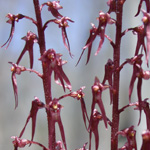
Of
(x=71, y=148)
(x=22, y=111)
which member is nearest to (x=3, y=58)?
(x=22, y=111)

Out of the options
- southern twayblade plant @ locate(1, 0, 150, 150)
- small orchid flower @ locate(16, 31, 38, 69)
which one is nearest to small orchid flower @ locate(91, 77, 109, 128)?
southern twayblade plant @ locate(1, 0, 150, 150)

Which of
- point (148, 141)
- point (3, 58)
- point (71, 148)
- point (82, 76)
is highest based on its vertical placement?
point (3, 58)

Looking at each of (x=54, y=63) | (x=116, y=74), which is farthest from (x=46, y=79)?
(x=116, y=74)

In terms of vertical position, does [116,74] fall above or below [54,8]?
below

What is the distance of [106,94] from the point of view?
121 inches

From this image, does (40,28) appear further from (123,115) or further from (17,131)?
(17,131)

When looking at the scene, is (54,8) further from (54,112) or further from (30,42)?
(54,112)

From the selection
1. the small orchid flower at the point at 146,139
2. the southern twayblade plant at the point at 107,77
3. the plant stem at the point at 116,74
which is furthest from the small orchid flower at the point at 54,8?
the small orchid flower at the point at 146,139

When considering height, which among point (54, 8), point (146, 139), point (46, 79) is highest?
point (54, 8)

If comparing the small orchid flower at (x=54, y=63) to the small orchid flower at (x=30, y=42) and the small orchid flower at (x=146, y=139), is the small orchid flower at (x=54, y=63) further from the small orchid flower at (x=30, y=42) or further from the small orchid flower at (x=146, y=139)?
the small orchid flower at (x=146, y=139)

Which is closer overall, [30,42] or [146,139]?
[146,139]

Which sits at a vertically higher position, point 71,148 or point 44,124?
point 44,124

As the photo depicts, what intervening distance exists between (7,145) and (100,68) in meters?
1.43

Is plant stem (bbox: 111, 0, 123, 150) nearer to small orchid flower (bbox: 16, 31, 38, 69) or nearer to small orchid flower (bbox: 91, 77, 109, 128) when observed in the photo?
small orchid flower (bbox: 91, 77, 109, 128)
